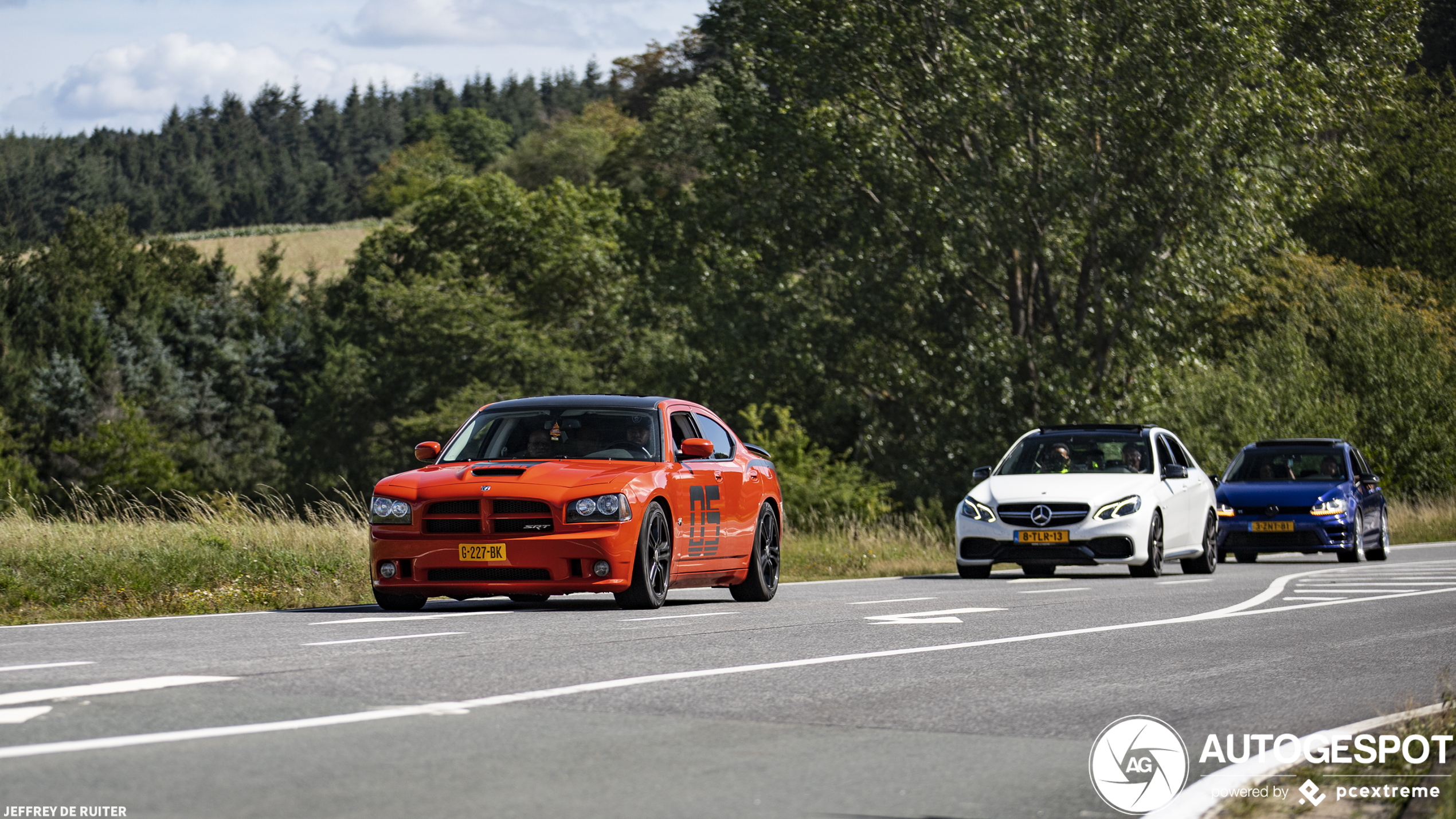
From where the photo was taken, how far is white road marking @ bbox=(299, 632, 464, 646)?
9688mm

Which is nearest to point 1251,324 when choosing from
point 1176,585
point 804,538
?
point 804,538

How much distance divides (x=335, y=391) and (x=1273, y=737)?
64.7 metres

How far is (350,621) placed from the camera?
11.5 m

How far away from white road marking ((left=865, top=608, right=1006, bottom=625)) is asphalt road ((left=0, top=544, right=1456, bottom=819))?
0.22 ft

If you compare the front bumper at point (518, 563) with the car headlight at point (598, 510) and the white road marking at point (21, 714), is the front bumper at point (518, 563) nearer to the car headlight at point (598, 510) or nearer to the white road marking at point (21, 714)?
the car headlight at point (598, 510)

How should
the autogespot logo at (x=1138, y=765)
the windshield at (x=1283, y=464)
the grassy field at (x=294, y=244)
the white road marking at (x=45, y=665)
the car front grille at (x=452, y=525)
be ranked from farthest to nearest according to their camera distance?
the grassy field at (x=294, y=244) < the windshield at (x=1283, y=464) < the car front grille at (x=452, y=525) < the white road marking at (x=45, y=665) < the autogespot logo at (x=1138, y=765)

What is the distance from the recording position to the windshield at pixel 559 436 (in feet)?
43.9

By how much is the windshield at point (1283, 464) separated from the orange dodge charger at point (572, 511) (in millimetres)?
12846

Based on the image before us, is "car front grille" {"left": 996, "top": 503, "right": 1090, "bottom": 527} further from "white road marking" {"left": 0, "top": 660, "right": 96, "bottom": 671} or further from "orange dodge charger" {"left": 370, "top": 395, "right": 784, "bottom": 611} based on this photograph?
"white road marking" {"left": 0, "top": 660, "right": 96, "bottom": 671}

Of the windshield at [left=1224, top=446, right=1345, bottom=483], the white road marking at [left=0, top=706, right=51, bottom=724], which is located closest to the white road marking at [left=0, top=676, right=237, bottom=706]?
the white road marking at [left=0, top=706, right=51, bottom=724]

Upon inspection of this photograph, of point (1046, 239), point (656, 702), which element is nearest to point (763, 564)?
point (656, 702)

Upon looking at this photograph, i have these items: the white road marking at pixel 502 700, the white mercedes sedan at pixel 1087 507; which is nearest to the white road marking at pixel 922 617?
the white road marking at pixel 502 700

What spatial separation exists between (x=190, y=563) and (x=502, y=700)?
26.8 ft

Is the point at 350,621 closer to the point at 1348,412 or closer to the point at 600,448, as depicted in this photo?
the point at 600,448
